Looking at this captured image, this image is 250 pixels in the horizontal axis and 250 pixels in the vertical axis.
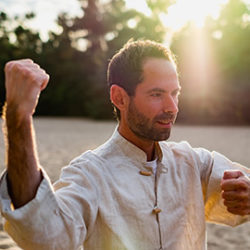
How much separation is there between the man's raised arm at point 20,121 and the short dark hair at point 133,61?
1.88ft

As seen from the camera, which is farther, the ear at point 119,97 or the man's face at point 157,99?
the ear at point 119,97

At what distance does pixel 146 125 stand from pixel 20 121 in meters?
0.62

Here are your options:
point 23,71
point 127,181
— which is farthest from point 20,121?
point 127,181

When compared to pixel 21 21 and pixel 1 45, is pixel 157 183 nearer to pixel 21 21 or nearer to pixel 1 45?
pixel 1 45

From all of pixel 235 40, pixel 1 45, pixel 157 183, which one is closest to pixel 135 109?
pixel 157 183

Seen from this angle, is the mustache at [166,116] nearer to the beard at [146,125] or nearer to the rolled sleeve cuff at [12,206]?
the beard at [146,125]

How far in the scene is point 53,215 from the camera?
1228mm

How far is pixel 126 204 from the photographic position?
152cm

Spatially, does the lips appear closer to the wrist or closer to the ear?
the ear

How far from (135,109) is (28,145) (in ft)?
2.05

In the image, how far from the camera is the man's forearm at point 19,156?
1125mm

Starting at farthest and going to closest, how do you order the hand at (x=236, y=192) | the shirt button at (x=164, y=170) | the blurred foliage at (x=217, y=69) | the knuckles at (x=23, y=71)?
the blurred foliage at (x=217, y=69) → the shirt button at (x=164, y=170) → the hand at (x=236, y=192) → the knuckles at (x=23, y=71)

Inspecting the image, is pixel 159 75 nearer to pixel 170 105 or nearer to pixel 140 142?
pixel 170 105

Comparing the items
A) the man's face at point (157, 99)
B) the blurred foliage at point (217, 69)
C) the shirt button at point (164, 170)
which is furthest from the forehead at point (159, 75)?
the blurred foliage at point (217, 69)
